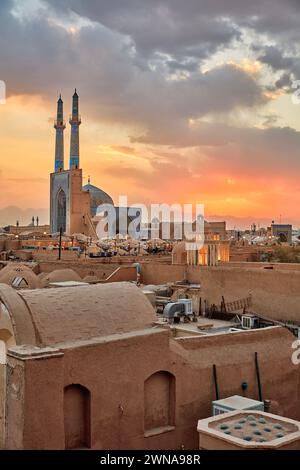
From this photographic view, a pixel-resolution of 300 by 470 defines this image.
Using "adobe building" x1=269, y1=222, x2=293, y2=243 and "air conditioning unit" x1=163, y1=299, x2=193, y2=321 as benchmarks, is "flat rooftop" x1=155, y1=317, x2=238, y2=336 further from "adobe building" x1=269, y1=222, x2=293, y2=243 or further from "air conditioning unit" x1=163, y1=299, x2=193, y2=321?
"adobe building" x1=269, y1=222, x2=293, y2=243

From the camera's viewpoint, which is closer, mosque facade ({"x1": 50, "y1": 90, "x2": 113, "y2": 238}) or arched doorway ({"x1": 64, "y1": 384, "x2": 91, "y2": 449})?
arched doorway ({"x1": 64, "y1": 384, "x2": 91, "y2": 449})

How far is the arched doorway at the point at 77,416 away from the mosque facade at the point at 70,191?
2047 inches

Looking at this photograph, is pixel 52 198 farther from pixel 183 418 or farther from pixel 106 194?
pixel 183 418

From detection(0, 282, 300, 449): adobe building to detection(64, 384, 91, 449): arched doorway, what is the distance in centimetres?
2

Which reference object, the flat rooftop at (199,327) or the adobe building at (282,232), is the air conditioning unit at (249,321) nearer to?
the flat rooftop at (199,327)

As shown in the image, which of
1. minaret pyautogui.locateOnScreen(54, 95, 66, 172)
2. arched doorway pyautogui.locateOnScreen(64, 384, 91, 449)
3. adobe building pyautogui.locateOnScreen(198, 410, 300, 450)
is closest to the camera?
adobe building pyautogui.locateOnScreen(198, 410, 300, 450)

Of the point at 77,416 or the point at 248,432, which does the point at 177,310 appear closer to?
the point at 77,416

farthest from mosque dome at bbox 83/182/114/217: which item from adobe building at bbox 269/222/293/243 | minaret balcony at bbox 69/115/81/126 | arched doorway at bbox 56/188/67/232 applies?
adobe building at bbox 269/222/293/243

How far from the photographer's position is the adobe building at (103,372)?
8.27 m

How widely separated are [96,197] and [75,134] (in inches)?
548

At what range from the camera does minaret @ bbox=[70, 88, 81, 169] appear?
6281cm

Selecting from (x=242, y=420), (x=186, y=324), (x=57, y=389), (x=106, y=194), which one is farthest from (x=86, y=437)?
(x=106, y=194)

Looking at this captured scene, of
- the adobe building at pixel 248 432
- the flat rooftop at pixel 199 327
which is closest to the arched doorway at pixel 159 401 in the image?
the adobe building at pixel 248 432
